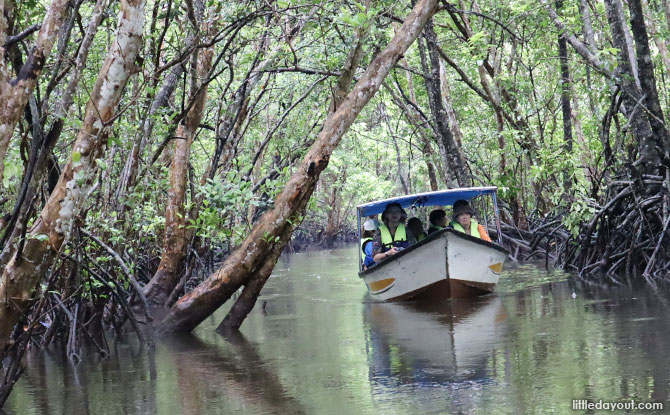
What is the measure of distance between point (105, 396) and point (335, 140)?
393 centimetres

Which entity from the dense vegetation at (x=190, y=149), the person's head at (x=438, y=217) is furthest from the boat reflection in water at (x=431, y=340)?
the dense vegetation at (x=190, y=149)

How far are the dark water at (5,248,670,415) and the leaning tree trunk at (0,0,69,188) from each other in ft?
7.96

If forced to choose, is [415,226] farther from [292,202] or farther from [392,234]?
[292,202]

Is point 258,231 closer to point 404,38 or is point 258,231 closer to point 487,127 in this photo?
point 404,38

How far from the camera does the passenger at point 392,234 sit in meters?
13.0

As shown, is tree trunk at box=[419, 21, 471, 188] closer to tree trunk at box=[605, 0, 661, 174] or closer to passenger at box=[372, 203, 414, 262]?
passenger at box=[372, 203, 414, 262]

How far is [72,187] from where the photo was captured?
18.5ft

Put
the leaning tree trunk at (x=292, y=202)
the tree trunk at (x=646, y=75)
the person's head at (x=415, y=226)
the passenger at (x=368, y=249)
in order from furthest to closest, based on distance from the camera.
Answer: the passenger at (x=368, y=249)
the person's head at (x=415, y=226)
the tree trunk at (x=646, y=75)
the leaning tree trunk at (x=292, y=202)

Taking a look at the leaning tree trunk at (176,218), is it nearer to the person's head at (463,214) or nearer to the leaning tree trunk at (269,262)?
the leaning tree trunk at (269,262)

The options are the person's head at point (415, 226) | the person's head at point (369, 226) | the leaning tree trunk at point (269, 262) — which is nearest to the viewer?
the leaning tree trunk at point (269, 262)

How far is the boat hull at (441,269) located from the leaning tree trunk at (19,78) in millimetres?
7020

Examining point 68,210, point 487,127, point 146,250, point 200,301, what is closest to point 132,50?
point 68,210

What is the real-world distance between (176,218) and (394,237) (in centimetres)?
350

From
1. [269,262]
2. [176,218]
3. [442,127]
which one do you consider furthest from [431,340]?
[442,127]
